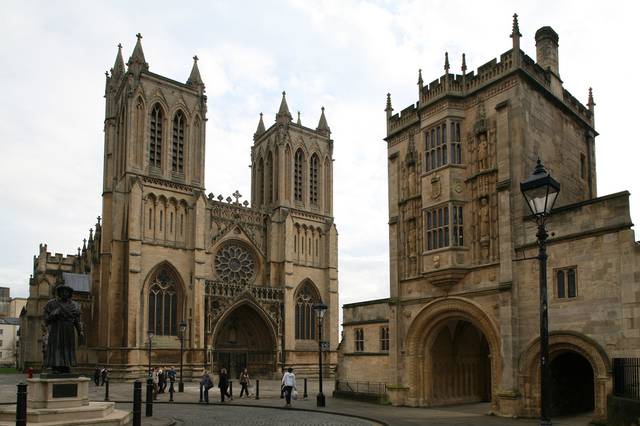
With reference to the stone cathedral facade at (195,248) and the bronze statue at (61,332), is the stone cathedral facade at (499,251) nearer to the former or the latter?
the bronze statue at (61,332)

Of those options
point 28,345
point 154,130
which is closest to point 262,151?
point 154,130

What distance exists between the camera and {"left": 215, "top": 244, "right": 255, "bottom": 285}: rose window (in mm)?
54469

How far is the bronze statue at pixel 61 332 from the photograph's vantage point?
16.0m

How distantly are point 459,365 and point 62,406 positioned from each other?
1629cm

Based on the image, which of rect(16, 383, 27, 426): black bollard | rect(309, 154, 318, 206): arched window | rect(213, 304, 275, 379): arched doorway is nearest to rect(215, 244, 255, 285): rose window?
rect(213, 304, 275, 379): arched doorway

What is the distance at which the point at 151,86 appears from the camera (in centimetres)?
5175

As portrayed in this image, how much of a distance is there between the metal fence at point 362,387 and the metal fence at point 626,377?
1187 centimetres

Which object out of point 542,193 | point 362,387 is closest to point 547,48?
point 362,387

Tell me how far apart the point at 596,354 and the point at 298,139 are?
1787 inches

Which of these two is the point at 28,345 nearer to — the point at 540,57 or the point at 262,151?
the point at 262,151

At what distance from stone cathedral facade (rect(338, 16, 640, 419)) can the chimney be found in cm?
6

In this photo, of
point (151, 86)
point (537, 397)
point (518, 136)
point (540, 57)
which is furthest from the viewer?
point (151, 86)

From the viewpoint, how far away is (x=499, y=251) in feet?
72.8

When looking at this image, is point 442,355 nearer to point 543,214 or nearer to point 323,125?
point 543,214
